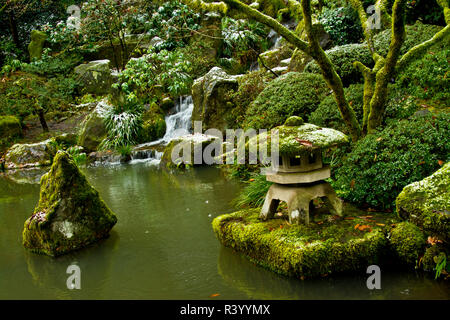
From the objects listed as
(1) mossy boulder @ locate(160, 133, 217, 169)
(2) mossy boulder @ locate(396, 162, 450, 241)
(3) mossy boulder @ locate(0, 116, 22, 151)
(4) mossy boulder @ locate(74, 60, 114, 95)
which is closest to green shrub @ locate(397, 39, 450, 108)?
(2) mossy boulder @ locate(396, 162, 450, 241)

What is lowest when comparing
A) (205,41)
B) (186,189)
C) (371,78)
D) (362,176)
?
(186,189)

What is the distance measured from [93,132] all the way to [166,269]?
A: 1025 cm

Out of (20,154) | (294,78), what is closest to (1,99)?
(20,154)

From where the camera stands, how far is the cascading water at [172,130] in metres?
11.8

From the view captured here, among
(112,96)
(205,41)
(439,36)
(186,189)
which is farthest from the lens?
(205,41)

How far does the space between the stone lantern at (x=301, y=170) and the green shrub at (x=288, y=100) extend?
3.16m

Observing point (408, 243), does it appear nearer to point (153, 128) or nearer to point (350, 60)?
point (350, 60)

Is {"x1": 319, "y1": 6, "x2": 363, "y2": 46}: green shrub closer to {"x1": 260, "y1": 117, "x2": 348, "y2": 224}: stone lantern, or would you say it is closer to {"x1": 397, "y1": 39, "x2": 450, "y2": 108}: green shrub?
{"x1": 397, "y1": 39, "x2": 450, "y2": 108}: green shrub

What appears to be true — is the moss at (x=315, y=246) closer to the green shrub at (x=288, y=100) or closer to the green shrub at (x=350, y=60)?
the green shrub at (x=288, y=100)

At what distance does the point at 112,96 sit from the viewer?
45.1ft

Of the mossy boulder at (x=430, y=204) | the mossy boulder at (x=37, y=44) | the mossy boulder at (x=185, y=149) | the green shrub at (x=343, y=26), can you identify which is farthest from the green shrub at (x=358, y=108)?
the mossy boulder at (x=37, y=44)

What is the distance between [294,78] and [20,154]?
381 inches

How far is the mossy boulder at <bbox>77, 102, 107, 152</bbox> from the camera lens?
13.0 m
